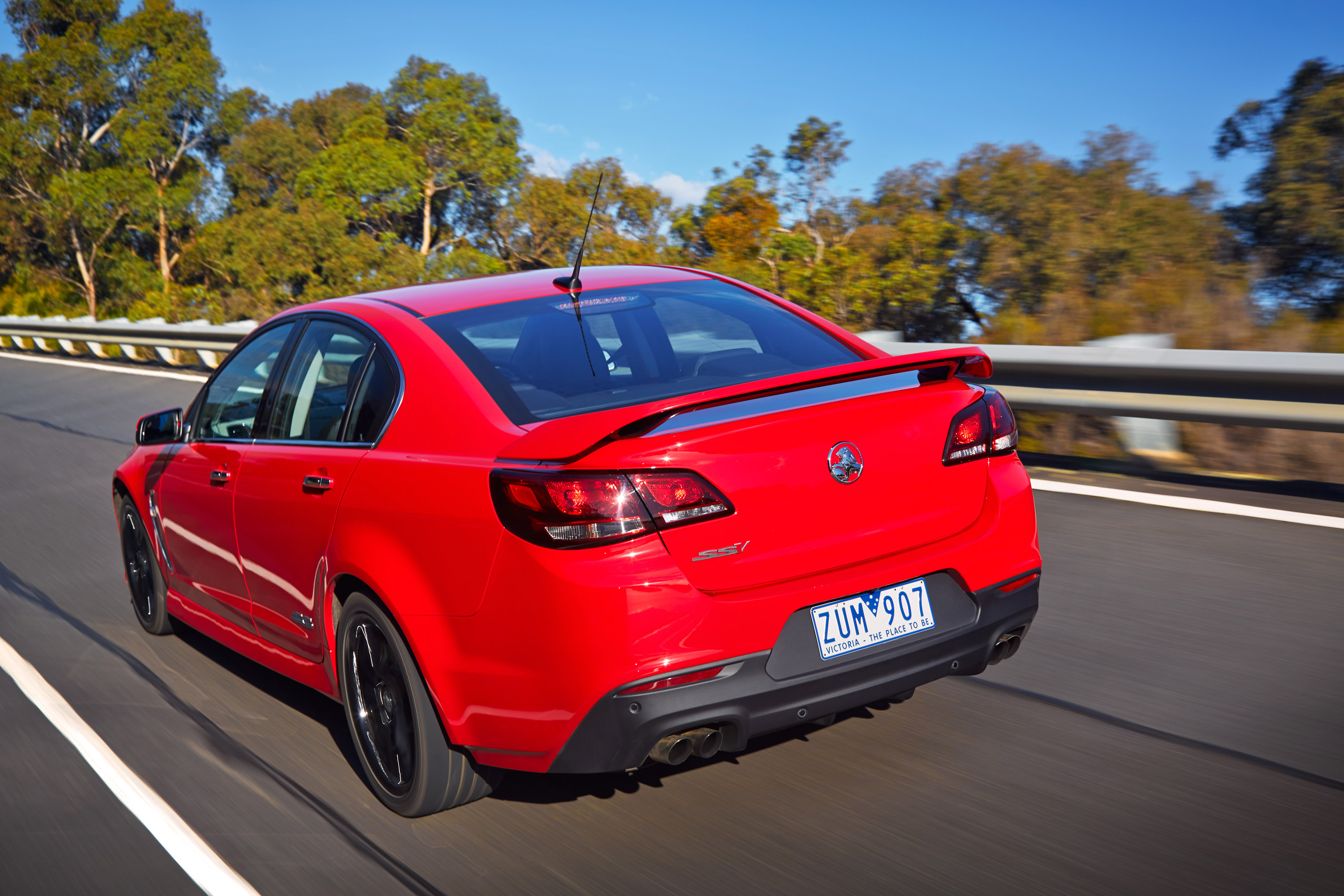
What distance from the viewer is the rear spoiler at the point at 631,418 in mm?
3088

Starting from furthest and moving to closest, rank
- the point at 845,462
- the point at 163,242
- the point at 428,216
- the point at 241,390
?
the point at 163,242 → the point at 428,216 → the point at 241,390 → the point at 845,462

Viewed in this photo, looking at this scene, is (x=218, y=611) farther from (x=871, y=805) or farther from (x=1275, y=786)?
(x=1275, y=786)

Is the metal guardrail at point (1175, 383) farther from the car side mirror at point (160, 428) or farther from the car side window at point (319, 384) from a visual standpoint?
the car side mirror at point (160, 428)

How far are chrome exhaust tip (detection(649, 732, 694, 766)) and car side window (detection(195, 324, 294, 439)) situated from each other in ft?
7.31

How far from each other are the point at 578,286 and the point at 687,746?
1760mm

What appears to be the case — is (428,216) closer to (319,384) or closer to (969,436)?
(319,384)

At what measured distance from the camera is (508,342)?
388cm

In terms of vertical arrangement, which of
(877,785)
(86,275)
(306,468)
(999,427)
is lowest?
(877,785)

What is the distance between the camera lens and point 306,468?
159 inches

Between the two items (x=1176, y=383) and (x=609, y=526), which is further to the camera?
(x=1176, y=383)

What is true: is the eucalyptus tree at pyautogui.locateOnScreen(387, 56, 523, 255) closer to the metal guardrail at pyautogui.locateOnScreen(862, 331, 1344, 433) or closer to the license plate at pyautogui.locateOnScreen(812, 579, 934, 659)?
the metal guardrail at pyautogui.locateOnScreen(862, 331, 1344, 433)

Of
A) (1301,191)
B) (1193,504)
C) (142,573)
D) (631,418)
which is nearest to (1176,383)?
(1193,504)

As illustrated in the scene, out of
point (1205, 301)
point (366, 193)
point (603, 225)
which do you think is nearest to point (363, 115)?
point (366, 193)

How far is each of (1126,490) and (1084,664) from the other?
2773 millimetres
